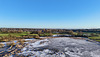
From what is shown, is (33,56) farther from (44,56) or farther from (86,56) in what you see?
(86,56)

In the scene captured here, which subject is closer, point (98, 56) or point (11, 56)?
point (11, 56)

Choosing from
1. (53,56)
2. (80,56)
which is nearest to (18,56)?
(53,56)

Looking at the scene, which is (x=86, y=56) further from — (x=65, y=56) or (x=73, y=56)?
(x=65, y=56)

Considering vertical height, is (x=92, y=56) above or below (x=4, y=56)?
below

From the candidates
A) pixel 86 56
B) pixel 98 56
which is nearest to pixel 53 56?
pixel 86 56

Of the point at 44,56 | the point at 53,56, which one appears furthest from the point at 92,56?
the point at 44,56

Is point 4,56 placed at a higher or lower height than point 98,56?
higher

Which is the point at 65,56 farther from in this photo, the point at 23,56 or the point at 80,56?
the point at 23,56
